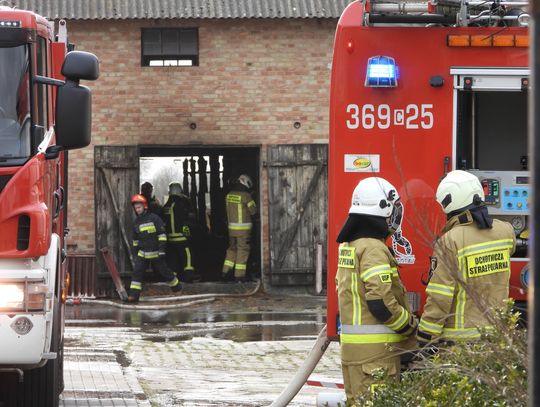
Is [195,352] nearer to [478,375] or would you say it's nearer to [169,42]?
[169,42]

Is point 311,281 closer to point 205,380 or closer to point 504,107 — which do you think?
point 205,380

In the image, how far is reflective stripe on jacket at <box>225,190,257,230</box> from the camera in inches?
891

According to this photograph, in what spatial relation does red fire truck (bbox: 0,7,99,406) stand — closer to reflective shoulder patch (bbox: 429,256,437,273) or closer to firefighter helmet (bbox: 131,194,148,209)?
reflective shoulder patch (bbox: 429,256,437,273)

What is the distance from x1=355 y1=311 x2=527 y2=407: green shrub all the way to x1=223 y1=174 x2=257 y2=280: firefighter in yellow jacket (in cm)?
1700

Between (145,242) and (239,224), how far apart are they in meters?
2.39

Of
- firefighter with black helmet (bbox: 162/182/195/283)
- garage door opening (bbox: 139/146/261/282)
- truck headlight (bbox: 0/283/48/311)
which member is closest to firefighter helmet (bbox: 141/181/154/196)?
firefighter with black helmet (bbox: 162/182/195/283)

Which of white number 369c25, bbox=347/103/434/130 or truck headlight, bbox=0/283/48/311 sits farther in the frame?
white number 369c25, bbox=347/103/434/130

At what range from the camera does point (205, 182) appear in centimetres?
2495

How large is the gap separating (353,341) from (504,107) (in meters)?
2.54

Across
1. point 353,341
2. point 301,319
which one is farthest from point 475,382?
point 301,319

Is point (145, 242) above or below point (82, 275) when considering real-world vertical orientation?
above

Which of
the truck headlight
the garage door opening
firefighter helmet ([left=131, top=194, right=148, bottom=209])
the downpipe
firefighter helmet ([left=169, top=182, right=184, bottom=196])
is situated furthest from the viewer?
the garage door opening

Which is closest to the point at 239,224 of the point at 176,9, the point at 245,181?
the point at 245,181

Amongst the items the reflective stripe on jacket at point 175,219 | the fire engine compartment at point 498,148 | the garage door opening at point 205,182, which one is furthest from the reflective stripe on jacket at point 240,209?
the fire engine compartment at point 498,148
